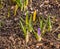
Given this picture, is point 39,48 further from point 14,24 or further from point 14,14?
point 14,14

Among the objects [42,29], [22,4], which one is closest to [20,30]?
[42,29]

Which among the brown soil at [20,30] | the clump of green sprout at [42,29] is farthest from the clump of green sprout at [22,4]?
the clump of green sprout at [42,29]

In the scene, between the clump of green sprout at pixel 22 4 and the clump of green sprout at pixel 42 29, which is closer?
the clump of green sprout at pixel 42 29

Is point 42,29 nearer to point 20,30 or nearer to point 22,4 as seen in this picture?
point 20,30

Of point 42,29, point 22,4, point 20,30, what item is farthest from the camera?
point 22,4

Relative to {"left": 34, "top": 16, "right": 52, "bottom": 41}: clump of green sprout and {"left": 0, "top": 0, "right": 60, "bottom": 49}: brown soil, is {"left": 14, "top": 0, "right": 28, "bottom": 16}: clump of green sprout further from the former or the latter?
{"left": 34, "top": 16, "right": 52, "bottom": 41}: clump of green sprout

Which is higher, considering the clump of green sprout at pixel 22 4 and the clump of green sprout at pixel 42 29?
the clump of green sprout at pixel 22 4

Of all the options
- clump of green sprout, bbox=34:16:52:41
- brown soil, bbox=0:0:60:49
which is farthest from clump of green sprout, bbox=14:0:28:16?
clump of green sprout, bbox=34:16:52:41

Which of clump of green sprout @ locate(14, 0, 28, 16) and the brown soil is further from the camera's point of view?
clump of green sprout @ locate(14, 0, 28, 16)

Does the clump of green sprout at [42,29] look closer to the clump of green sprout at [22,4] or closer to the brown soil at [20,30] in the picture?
the brown soil at [20,30]

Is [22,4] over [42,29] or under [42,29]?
over

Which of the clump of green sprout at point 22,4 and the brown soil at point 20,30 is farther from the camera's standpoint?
the clump of green sprout at point 22,4

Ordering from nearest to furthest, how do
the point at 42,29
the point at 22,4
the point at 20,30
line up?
the point at 42,29
the point at 20,30
the point at 22,4
